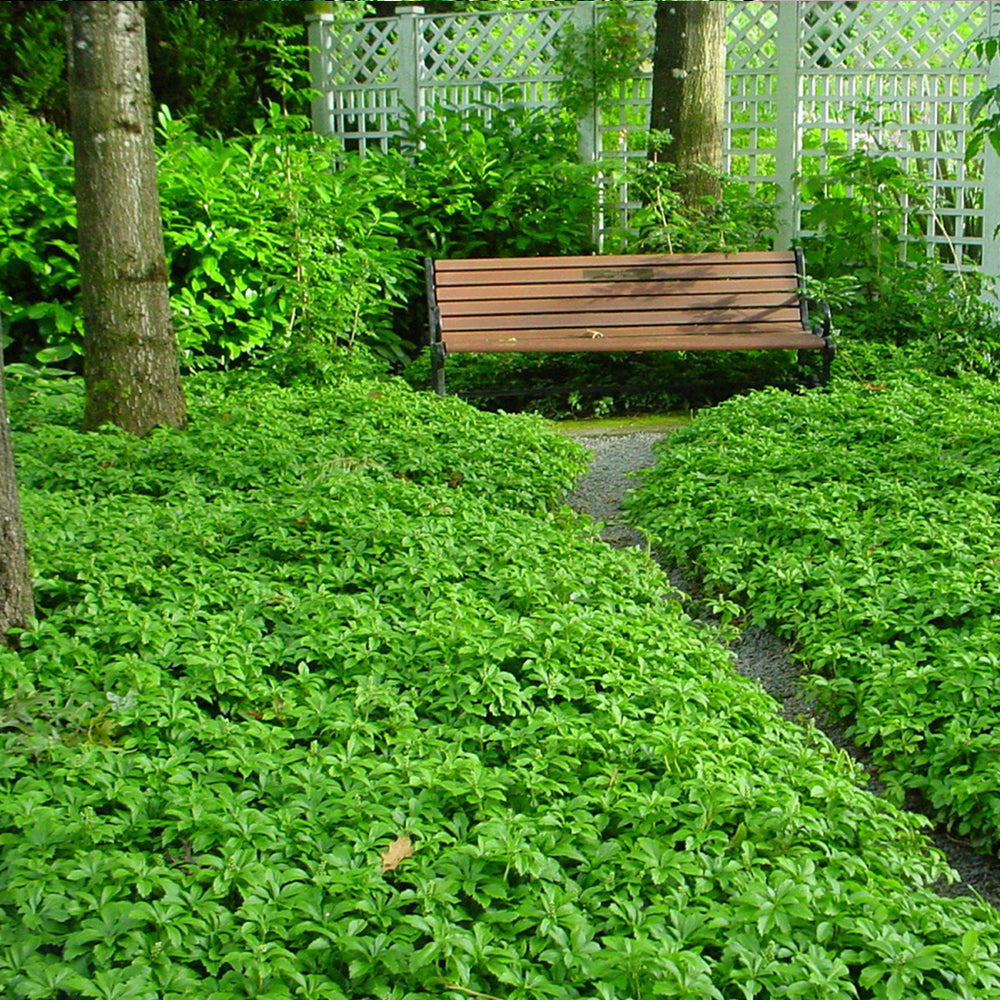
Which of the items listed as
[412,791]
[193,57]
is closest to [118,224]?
[412,791]

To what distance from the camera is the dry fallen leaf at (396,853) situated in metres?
2.49

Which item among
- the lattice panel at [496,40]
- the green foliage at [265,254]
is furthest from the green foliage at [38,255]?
the lattice panel at [496,40]

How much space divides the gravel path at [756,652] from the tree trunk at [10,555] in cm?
198

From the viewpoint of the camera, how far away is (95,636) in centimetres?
338

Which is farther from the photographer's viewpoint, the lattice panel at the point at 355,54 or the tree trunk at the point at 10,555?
the lattice panel at the point at 355,54

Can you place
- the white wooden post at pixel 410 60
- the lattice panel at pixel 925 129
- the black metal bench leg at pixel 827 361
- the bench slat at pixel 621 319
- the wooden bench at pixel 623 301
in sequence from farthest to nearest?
the white wooden post at pixel 410 60 < the lattice panel at pixel 925 129 < the bench slat at pixel 621 319 < the wooden bench at pixel 623 301 < the black metal bench leg at pixel 827 361

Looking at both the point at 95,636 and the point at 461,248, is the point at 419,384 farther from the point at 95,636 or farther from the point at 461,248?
the point at 95,636

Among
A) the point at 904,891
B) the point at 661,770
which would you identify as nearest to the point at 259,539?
the point at 661,770

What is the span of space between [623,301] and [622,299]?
2 cm

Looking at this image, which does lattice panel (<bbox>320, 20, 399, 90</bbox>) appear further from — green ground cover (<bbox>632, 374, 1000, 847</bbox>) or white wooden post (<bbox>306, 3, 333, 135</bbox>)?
green ground cover (<bbox>632, 374, 1000, 847</bbox>)

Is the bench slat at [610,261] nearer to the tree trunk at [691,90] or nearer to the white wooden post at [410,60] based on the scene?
the tree trunk at [691,90]

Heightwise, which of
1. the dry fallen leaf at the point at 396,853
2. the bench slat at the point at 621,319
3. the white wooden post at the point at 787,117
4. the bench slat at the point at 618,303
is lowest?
the dry fallen leaf at the point at 396,853

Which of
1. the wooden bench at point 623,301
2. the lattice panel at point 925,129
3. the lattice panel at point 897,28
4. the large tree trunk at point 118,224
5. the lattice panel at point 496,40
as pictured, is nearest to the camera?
the large tree trunk at point 118,224

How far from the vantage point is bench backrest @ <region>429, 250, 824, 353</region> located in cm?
758
